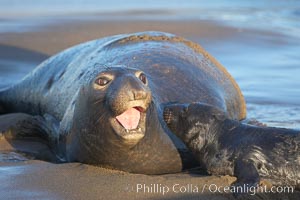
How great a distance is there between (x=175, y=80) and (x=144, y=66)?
29 centimetres

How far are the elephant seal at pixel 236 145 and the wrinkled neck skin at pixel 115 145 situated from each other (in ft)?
0.72

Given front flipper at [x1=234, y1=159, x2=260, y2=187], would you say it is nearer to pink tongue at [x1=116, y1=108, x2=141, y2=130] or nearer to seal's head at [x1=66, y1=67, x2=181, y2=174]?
seal's head at [x1=66, y1=67, x2=181, y2=174]

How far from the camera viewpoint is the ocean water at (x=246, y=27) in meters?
8.79

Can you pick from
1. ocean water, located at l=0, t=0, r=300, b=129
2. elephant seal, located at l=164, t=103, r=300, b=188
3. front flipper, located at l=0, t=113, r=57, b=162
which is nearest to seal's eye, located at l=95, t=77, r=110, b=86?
elephant seal, located at l=164, t=103, r=300, b=188

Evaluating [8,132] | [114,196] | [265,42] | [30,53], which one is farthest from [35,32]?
[114,196]

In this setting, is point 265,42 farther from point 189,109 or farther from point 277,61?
point 189,109

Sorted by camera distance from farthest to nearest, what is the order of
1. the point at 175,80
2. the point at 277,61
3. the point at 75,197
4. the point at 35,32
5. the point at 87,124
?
the point at 35,32, the point at 277,61, the point at 175,80, the point at 87,124, the point at 75,197

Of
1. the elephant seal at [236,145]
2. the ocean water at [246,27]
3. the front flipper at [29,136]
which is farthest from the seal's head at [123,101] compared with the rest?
the ocean water at [246,27]

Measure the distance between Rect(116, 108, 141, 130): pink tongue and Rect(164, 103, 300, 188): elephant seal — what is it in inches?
26.6

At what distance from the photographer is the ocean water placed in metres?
8.79

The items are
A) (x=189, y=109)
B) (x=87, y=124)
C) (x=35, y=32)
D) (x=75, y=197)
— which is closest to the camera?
(x=75, y=197)

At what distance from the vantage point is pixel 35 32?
1316 centimetres

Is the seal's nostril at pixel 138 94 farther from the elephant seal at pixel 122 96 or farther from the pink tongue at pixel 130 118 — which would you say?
the pink tongue at pixel 130 118

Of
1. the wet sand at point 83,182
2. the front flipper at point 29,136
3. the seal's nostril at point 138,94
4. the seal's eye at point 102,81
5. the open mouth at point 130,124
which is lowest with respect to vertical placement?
the wet sand at point 83,182
